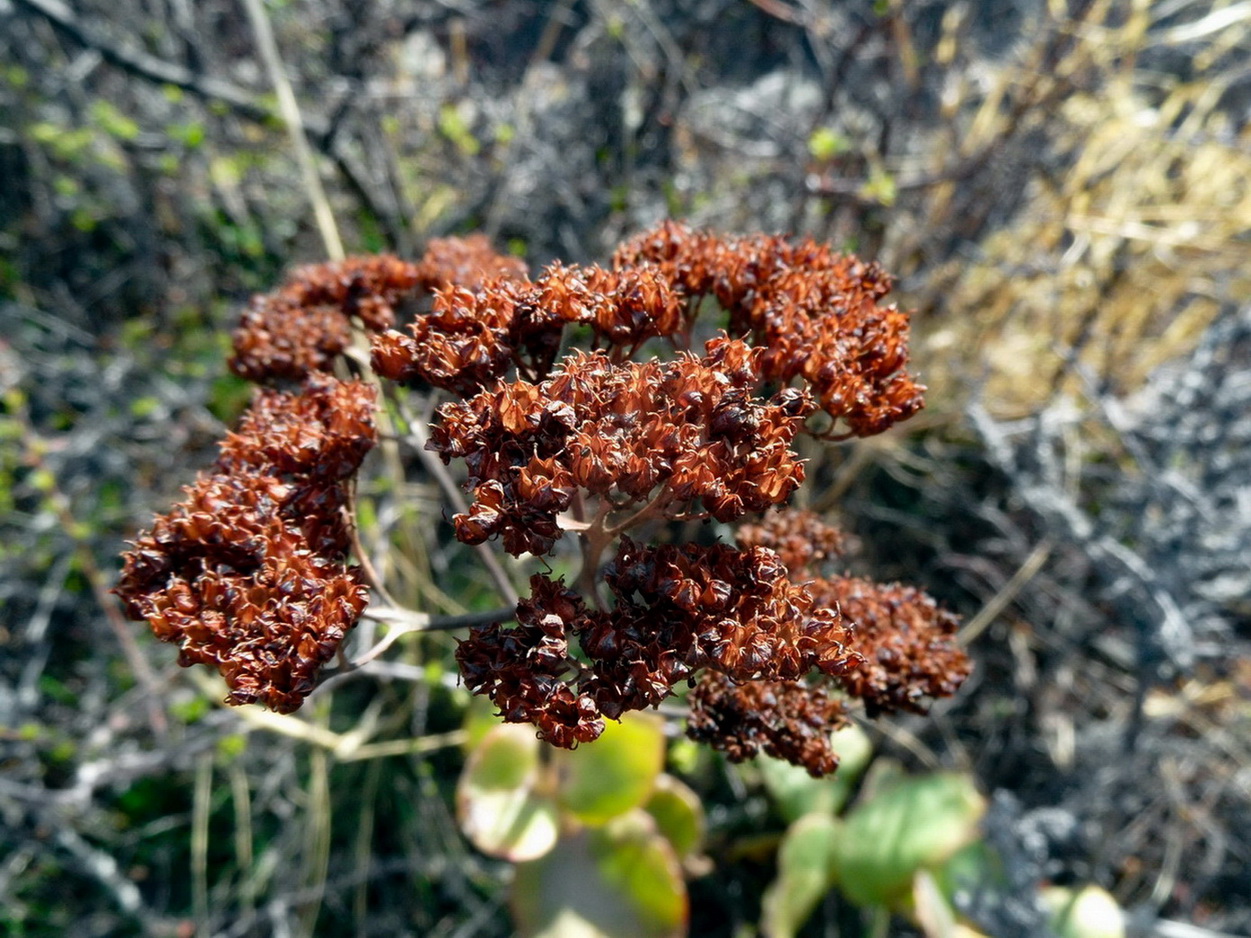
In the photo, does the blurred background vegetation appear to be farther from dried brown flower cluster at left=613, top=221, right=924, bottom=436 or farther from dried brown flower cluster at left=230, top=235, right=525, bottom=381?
dried brown flower cluster at left=613, top=221, right=924, bottom=436

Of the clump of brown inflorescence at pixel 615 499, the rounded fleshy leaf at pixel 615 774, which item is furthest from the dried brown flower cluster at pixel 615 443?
the rounded fleshy leaf at pixel 615 774

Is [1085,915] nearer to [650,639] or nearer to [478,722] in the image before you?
[478,722]

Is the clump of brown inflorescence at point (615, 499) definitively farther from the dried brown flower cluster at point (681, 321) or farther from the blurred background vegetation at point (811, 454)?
the blurred background vegetation at point (811, 454)

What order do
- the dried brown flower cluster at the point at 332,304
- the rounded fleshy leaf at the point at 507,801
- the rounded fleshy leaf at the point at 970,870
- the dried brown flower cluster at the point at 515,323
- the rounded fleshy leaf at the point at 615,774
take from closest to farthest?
the dried brown flower cluster at the point at 515,323, the dried brown flower cluster at the point at 332,304, the rounded fleshy leaf at the point at 507,801, the rounded fleshy leaf at the point at 615,774, the rounded fleshy leaf at the point at 970,870

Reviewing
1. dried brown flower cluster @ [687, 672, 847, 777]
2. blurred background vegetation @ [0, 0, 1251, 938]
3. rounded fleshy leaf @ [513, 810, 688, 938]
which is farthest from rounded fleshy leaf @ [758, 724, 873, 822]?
dried brown flower cluster @ [687, 672, 847, 777]

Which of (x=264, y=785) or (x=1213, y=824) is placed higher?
(x=1213, y=824)

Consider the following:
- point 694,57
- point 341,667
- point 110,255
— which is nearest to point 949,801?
point 341,667

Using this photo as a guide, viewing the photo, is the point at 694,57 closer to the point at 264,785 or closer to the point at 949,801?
the point at 949,801

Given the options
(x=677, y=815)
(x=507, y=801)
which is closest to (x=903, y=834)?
(x=677, y=815)
